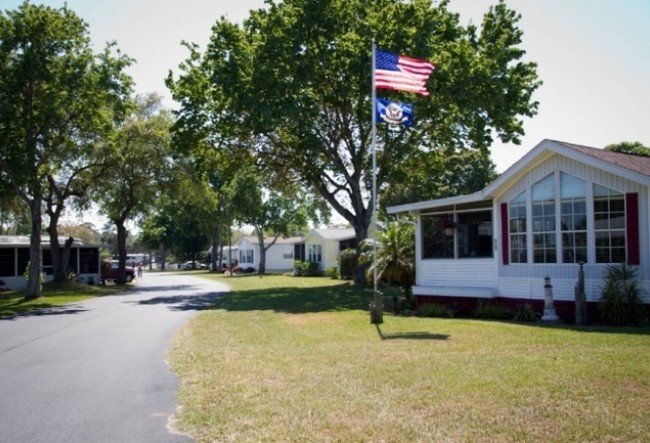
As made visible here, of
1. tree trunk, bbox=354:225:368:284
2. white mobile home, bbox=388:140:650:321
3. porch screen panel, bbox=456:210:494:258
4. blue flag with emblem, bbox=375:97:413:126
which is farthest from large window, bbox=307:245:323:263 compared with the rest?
blue flag with emblem, bbox=375:97:413:126

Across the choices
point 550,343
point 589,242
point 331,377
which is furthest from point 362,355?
point 589,242

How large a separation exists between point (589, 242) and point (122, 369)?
11.3 meters

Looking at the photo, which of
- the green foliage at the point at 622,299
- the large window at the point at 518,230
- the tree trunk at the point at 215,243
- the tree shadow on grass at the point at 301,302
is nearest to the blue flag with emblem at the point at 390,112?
the large window at the point at 518,230

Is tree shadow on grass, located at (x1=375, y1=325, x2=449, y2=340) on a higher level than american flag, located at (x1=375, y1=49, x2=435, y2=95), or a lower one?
lower

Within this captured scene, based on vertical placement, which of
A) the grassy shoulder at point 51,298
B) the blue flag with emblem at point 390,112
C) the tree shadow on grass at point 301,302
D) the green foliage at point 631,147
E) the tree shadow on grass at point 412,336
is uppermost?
the green foliage at point 631,147

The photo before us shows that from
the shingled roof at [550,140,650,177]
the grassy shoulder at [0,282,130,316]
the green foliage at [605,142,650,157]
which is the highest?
the green foliage at [605,142,650,157]

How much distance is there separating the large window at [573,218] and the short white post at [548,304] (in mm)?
894

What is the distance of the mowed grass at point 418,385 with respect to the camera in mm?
6184

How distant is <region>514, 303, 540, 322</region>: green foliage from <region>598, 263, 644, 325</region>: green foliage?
1.88 m

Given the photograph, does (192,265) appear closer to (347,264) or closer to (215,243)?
(215,243)

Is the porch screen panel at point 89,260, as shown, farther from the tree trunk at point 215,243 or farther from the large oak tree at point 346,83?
the tree trunk at point 215,243

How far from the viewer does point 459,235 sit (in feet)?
63.0

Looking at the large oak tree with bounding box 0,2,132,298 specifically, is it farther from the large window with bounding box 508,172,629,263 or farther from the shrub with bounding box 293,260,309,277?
the shrub with bounding box 293,260,309,277

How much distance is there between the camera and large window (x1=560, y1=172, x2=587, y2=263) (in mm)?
15125
